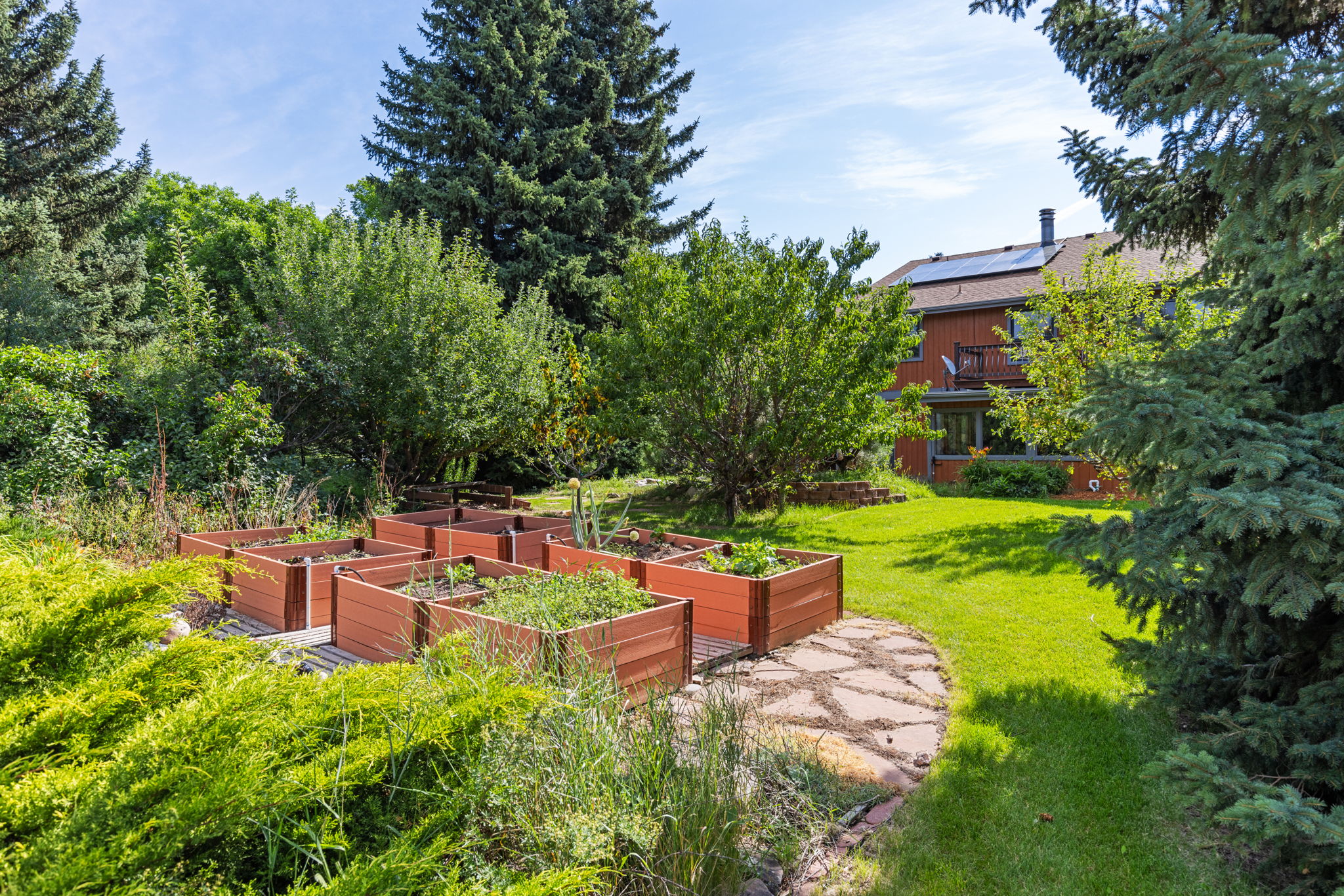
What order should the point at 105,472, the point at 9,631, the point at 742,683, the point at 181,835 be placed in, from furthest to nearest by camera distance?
the point at 105,472 → the point at 742,683 → the point at 9,631 → the point at 181,835

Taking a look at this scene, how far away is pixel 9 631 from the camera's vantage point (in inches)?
67.9

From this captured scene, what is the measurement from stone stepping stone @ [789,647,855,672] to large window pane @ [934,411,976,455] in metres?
14.8

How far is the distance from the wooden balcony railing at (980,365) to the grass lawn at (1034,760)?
12.2m

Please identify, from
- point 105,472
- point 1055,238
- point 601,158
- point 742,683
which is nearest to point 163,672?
point 742,683

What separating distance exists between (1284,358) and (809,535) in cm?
662

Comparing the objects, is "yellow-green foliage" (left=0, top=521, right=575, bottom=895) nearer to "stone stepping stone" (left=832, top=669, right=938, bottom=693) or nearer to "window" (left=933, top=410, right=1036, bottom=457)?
"stone stepping stone" (left=832, top=669, right=938, bottom=693)

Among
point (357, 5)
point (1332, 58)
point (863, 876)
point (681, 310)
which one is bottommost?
point (863, 876)

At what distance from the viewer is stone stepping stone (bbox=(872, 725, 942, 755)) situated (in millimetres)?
3193

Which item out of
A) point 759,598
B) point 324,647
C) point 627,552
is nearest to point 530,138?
point 627,552

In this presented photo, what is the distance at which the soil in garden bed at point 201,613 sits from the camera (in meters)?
5.04

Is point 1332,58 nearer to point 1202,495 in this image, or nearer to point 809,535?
point 1202,495

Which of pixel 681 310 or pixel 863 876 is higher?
pixel 681 310

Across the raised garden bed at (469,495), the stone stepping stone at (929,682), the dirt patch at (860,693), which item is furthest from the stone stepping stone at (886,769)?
the raised garden bed at (469,495)

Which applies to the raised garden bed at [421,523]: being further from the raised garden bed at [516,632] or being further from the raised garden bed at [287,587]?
the raised garden bed at [516,632]
